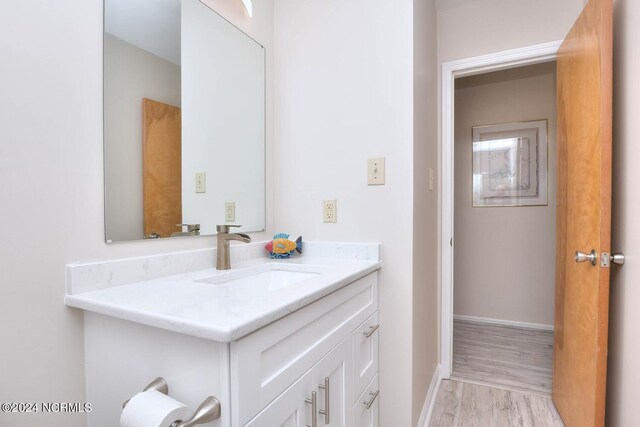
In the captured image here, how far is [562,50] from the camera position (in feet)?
5.79

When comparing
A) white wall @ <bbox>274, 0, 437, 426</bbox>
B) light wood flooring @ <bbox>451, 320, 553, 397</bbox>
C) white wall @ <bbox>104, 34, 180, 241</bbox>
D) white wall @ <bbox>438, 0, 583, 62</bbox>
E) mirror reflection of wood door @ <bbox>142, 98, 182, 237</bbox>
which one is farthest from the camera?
light wood flooring @ <bbox>451, 320, 553, 397</bbox>

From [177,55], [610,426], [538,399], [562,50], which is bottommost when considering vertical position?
[538,399]

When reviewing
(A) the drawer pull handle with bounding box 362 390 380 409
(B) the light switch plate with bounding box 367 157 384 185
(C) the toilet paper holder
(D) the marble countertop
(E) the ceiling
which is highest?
(E) the ceiling

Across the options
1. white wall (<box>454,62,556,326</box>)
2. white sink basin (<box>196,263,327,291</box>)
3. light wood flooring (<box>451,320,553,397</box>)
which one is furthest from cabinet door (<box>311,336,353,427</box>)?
white wall (<box>454,62,556,326</box>)

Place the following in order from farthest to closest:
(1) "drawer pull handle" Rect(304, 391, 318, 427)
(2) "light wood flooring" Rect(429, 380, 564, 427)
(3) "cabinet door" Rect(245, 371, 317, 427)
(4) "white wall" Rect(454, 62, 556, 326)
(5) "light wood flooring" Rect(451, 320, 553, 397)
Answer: (4) "white wall" Rect(454, 62, 556, 326) → (5) "light wood flooring" Rect(451, 320, 553, 397) → (2) "light wood flooring" Rect(429, 380, 564, 427) → (1) "drawer pull handle" Rect(304, 391, 318, 427) → (3) "cabinet door" Rect(245, 371, 317, 427)

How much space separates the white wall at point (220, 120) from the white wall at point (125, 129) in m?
0.18

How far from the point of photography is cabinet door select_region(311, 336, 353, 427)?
97 cm

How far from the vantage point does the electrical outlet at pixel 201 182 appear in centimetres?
135

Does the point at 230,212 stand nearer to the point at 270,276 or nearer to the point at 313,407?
the point at 270,276

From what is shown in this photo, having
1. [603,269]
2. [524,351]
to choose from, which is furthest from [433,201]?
[524,351]

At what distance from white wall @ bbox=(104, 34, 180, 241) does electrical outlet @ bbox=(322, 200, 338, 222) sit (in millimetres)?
798

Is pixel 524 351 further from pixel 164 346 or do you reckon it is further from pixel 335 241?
pixel 164 346

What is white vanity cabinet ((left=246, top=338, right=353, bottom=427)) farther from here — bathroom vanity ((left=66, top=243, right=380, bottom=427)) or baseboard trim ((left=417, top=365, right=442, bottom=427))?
baseboard trim ((left=417, top=365, right=442, bottom=427))

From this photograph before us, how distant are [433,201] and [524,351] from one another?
1.49 m
